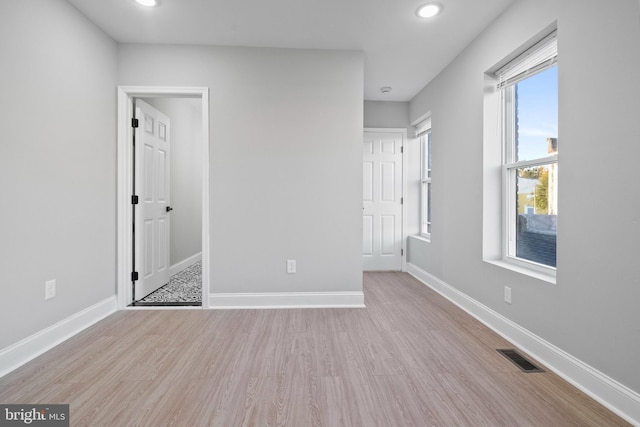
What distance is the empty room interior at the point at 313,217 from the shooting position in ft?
5.12

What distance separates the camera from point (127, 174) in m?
2.90

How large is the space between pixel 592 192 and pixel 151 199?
3.70m

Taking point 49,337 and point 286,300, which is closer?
point 49,337

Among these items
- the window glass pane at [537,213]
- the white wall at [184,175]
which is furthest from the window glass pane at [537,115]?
the white wall at [184,175]

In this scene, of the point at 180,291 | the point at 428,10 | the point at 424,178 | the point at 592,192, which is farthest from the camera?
A: the point at 424,178

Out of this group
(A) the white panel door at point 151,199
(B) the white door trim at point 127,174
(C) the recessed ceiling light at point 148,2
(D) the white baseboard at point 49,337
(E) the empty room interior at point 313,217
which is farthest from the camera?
(A) the white panel door at point 151,199

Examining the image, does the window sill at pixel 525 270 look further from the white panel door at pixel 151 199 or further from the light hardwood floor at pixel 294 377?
the white panel door at pixel 151 199

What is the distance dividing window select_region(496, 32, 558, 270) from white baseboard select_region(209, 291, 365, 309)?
1.44 meters

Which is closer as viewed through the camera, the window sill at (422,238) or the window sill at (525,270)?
the window sill at (525,270)

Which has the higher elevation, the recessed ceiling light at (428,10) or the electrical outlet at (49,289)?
the recessed ceiling light at (428,10)

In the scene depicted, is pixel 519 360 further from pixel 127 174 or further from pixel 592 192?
pixel 127 174

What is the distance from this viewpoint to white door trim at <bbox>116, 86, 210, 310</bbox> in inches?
113

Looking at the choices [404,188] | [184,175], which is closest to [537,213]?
[404,188]

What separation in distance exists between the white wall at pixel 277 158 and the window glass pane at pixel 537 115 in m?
1.32
